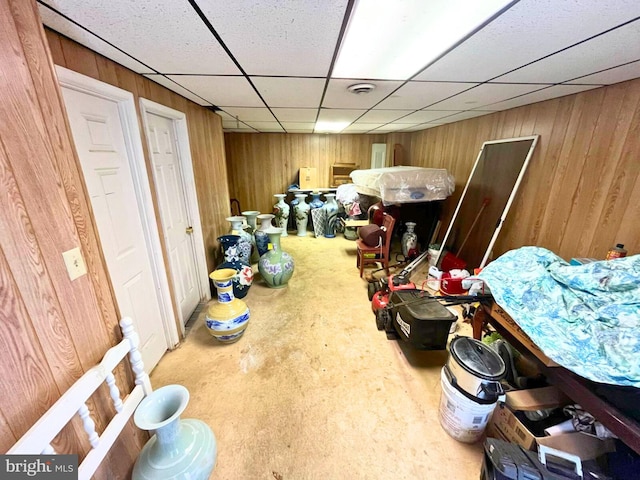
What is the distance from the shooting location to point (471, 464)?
1.32 m

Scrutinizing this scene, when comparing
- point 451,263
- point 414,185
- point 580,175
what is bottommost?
point 451,263

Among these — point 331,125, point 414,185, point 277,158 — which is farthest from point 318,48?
point 277,158

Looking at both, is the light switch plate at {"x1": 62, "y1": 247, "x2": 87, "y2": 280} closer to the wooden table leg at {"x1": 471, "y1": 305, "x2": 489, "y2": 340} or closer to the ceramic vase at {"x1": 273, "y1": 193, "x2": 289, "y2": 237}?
the wooden table leg at {"x1": 471, "y1": 305, "x2": 489, "y2": 340}

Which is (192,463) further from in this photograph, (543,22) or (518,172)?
(518,172)

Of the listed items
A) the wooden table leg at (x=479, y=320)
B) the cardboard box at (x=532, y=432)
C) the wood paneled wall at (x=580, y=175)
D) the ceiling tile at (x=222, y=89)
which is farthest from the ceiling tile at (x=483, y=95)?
the cardboard box at (x=532, y=432)

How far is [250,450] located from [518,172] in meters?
3.34

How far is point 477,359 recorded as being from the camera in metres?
1.35

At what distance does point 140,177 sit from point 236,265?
4.52 feet

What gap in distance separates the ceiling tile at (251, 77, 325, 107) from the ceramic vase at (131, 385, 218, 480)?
2045 millimetres

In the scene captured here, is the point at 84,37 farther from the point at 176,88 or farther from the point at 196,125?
the point at 196,125

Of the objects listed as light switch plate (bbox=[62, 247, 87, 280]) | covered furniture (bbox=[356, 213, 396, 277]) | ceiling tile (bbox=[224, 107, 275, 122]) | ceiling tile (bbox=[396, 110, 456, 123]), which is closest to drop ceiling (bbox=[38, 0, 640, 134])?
ceiling tile (bbox=[224, 107, 275, 122])

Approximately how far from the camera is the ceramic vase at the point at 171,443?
1.05 meters

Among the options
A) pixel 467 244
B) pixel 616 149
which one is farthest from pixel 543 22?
pixel 467 244

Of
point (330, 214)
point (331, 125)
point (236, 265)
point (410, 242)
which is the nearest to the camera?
point (236, 265)
